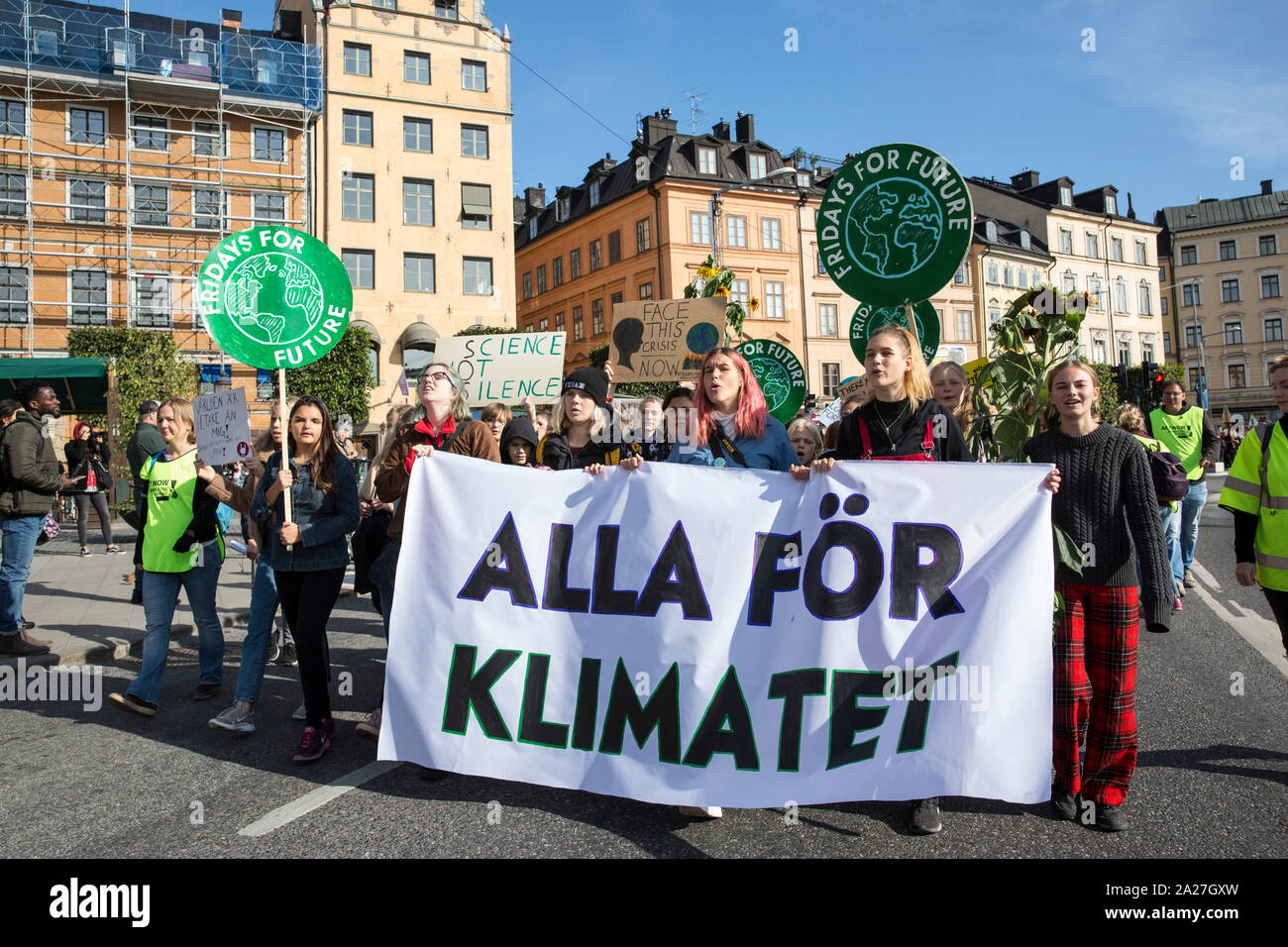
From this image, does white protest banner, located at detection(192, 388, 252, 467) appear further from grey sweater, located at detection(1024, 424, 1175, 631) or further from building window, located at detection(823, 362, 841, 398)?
building window, located at detection(823, 362, 841, 398)

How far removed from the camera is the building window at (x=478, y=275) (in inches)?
1484

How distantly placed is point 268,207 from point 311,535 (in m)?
33.0

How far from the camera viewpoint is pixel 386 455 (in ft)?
16.4

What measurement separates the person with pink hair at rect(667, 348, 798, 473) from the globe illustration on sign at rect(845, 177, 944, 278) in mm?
1708

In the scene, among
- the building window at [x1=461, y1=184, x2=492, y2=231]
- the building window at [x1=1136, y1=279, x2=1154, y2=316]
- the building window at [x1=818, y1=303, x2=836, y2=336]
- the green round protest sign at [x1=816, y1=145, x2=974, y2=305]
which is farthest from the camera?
the building window at [x1=1136, y1=279, x2=1154, y2=316]

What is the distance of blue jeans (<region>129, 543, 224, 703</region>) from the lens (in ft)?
17.5

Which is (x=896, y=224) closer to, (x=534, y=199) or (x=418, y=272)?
(x=418, y=272)

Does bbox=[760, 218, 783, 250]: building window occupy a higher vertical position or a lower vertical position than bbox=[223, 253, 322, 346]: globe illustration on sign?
higher

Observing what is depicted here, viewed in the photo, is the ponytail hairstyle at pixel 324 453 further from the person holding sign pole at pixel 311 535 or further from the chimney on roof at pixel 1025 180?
the chimney on roof at pixel 1025 180

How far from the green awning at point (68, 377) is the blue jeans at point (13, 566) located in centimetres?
1122

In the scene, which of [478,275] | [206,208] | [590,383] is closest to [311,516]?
[590,383]

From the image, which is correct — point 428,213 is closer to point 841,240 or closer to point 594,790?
point 841,240

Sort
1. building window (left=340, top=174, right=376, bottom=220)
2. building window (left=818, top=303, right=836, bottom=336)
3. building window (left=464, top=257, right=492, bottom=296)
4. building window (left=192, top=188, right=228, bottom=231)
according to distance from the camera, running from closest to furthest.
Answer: building window (left=192, top=188, right=228, bottom=231) → building window (left=340, top=174, right=376, bottom=220) → building window (left=464, top=257, right=492, bottom=296) → building window (left=818, top=303, right=836, bottom=336)

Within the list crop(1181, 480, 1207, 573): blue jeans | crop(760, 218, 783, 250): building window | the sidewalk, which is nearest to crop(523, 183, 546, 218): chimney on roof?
crop(760, 218, 783, 250): building window
